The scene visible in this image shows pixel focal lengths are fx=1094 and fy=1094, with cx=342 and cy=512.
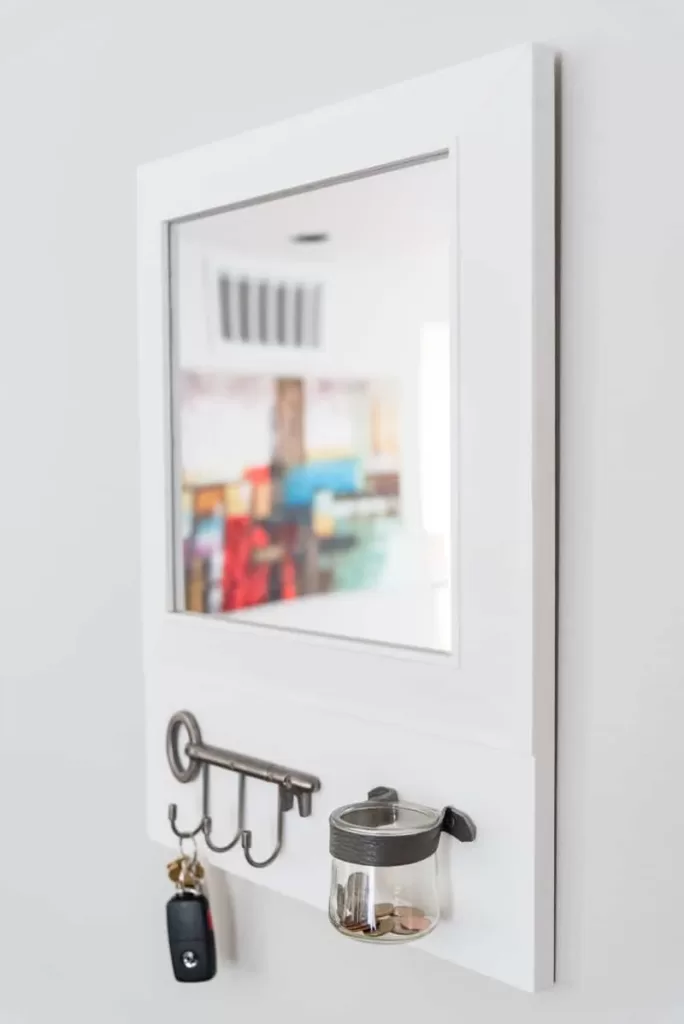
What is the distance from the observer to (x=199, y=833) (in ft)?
3.59

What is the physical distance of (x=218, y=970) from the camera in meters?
1.11

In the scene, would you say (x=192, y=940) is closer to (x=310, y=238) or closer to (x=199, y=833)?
(x=199, y=833)

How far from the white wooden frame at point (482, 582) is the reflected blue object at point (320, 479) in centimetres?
14

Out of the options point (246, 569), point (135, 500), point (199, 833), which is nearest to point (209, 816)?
point (199, 833)

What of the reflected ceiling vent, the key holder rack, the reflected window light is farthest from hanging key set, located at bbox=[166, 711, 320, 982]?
the reflected ceiling vent

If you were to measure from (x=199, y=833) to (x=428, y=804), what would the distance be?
0.32 m

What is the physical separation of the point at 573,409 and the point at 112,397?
1.96 ft

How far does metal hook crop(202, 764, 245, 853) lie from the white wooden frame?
72 millimetres

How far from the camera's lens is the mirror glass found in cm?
89

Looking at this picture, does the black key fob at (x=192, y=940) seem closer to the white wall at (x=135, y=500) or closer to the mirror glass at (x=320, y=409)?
the white wall at (x=135, y=500)

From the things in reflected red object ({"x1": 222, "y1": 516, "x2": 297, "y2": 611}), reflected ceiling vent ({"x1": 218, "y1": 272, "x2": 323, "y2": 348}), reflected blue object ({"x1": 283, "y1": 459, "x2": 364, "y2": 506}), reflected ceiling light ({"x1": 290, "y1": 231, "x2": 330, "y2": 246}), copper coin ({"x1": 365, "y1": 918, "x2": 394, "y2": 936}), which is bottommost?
copper coin ({"x1": 365, "y1": 918, "x2": 394, "y2": 936})

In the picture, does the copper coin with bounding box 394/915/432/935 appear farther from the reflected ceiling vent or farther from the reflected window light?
the reflected ceiling vent

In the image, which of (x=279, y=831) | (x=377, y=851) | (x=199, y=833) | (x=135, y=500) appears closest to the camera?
(x=377, y=851)

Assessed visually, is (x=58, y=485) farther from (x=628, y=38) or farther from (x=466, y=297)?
(x=628, y=38)
